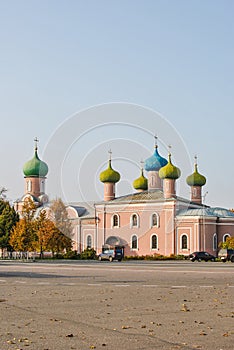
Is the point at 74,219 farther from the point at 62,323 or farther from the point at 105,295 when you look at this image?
the point at 62,323

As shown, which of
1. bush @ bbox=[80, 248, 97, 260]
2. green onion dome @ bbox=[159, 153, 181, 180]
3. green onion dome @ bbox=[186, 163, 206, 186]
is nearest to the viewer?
bush @ bbox=[80, 248, 97, 260]

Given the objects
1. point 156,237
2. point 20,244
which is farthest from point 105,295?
point 156,237

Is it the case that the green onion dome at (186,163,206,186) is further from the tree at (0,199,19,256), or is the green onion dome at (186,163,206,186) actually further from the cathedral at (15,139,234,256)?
the tree at (0,199,19,256)

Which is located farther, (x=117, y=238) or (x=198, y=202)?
(x=198, y=202)

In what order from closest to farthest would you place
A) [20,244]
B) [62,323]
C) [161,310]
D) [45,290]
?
[62,323] < [161,310] < [45,290] < [20,244]

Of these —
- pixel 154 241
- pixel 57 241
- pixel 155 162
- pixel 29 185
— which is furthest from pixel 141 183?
pixel 57 241

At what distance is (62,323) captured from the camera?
11.5 meters

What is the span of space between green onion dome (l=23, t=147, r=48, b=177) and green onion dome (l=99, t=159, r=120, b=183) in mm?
10421

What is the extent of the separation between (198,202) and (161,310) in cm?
7545

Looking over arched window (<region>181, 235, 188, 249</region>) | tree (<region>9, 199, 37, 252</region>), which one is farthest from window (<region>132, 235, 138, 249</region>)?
tree (<region>9, 199, 37, 252</region>)

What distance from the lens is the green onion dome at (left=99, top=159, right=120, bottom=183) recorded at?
283 ft

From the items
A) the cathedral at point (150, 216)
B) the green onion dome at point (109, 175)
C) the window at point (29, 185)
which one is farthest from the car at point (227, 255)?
the window at point (29, 185)

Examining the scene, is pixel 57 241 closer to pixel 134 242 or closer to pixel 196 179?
pixel 134 242

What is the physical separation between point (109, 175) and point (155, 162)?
7.00 meters
